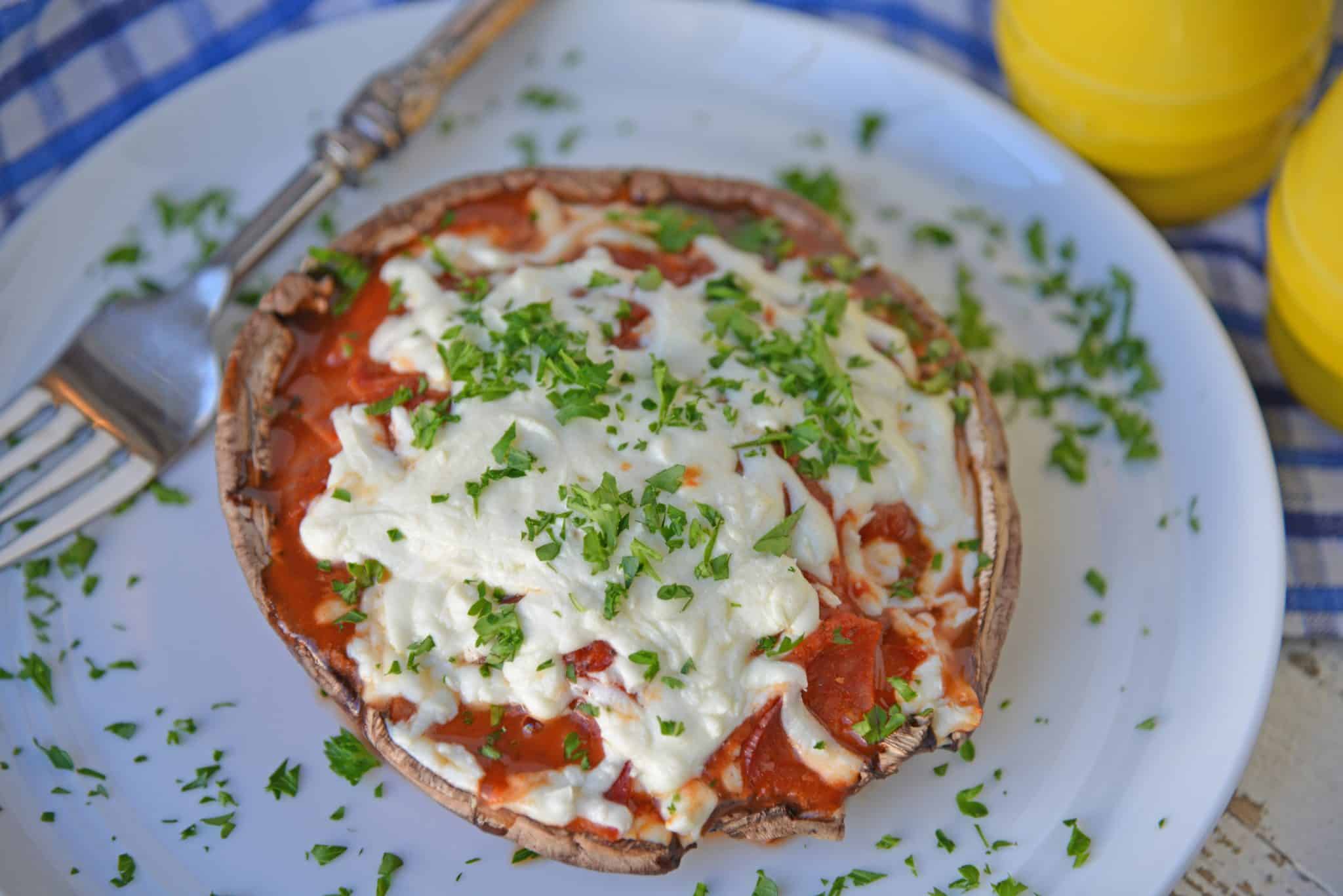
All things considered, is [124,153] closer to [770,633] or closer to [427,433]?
[427,433]

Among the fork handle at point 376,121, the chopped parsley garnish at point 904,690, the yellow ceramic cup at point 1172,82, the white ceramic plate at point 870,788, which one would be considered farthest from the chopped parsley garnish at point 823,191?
the chopped parsley garnish at point 904,690

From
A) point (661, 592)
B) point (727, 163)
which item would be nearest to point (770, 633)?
point (661, 592)

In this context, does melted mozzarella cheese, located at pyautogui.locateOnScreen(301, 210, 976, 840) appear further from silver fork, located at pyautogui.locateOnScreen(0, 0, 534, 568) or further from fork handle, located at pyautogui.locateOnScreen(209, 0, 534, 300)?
fork handle, located at pyautogui.locateOnScreen(209, 0, 534, 300)

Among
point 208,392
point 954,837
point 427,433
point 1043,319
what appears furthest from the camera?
point 1043,319

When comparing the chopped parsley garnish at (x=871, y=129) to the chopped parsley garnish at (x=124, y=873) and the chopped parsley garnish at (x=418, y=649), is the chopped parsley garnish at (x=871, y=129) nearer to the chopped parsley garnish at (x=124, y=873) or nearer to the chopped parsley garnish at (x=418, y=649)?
the chopped parsley garnish at (x=418, y=649)

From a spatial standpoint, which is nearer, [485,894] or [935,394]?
[485,894]

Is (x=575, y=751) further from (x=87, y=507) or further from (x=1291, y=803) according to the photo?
(x=1291, y=803)

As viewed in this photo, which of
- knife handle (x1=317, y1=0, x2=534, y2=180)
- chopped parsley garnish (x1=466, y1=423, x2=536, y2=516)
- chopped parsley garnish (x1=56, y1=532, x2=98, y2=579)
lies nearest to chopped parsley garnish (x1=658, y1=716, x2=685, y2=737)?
chopped parsley garnish (x1=466, y1=423, x2=536, y2=516)
